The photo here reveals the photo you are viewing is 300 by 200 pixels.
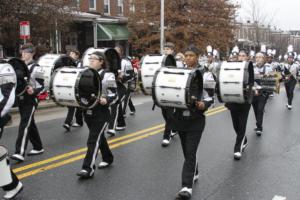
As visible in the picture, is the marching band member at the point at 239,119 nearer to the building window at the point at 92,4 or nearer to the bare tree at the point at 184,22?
the bare tree at the point at 184,22

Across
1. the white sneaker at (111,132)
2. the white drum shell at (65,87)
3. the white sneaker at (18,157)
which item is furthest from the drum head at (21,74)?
the white sneaker at (111,132)

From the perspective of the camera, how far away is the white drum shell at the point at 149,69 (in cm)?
806

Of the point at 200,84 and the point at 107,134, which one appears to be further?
the point at 107,134

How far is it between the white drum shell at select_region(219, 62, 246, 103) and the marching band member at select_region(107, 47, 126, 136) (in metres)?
3.06

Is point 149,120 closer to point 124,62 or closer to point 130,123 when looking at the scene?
point 130,123

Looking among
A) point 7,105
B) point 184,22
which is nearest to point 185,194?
point 7,105

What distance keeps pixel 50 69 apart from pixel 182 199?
3.86 m

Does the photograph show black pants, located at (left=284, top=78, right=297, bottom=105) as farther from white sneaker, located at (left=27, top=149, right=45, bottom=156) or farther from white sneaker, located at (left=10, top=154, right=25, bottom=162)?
white sneaker, located at (left=10, top=154, right=25, bottom=162)

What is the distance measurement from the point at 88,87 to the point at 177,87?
4.60 feet

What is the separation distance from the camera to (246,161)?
738cm

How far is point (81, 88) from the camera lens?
6078mm

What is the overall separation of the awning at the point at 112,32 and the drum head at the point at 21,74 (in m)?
20.0

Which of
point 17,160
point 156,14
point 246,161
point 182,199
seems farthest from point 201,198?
point 156,14

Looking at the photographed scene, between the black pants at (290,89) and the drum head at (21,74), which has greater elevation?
the drum head at (21,74)
